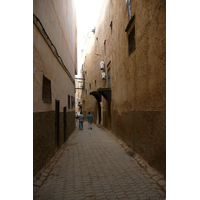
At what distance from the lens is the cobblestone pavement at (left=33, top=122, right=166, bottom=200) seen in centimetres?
357

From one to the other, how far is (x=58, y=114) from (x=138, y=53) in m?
3.79

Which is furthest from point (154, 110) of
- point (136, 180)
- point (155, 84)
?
point (136, 180)

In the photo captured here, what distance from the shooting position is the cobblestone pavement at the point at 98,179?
3566 mm

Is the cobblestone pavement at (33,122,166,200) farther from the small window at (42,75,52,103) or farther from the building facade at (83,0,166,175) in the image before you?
the small window at (42,75,52,103)

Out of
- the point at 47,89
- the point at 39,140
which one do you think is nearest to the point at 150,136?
the point at 39,140

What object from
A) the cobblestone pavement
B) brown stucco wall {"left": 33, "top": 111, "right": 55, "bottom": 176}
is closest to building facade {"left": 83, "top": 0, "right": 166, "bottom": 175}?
the cobblestone pavement

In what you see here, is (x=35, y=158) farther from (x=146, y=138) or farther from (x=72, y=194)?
(x=146, y=138)

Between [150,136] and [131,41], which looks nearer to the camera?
[150,136]

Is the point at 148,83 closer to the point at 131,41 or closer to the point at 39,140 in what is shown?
the point at 131,41

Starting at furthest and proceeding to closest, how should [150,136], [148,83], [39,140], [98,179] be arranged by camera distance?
1. [148,83]
2. [150,136]
3. [39,140]
4. [98,179]

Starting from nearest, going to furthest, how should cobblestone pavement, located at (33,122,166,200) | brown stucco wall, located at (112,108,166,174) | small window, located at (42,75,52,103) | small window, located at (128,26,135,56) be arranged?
cobblestone pavement, located at (33,122,166,200) → brown stucco wall, located at (112,108,166,174) → small window, located at (42,75,52,103) → small window, located at (128,26,135,56)

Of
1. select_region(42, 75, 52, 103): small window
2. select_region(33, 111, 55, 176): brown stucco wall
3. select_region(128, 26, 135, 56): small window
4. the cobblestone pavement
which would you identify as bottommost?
the cobblestone pavement

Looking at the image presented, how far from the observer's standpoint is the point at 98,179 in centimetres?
436

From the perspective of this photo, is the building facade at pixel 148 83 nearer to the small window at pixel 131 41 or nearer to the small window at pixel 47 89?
the small window at pixel 131 41
